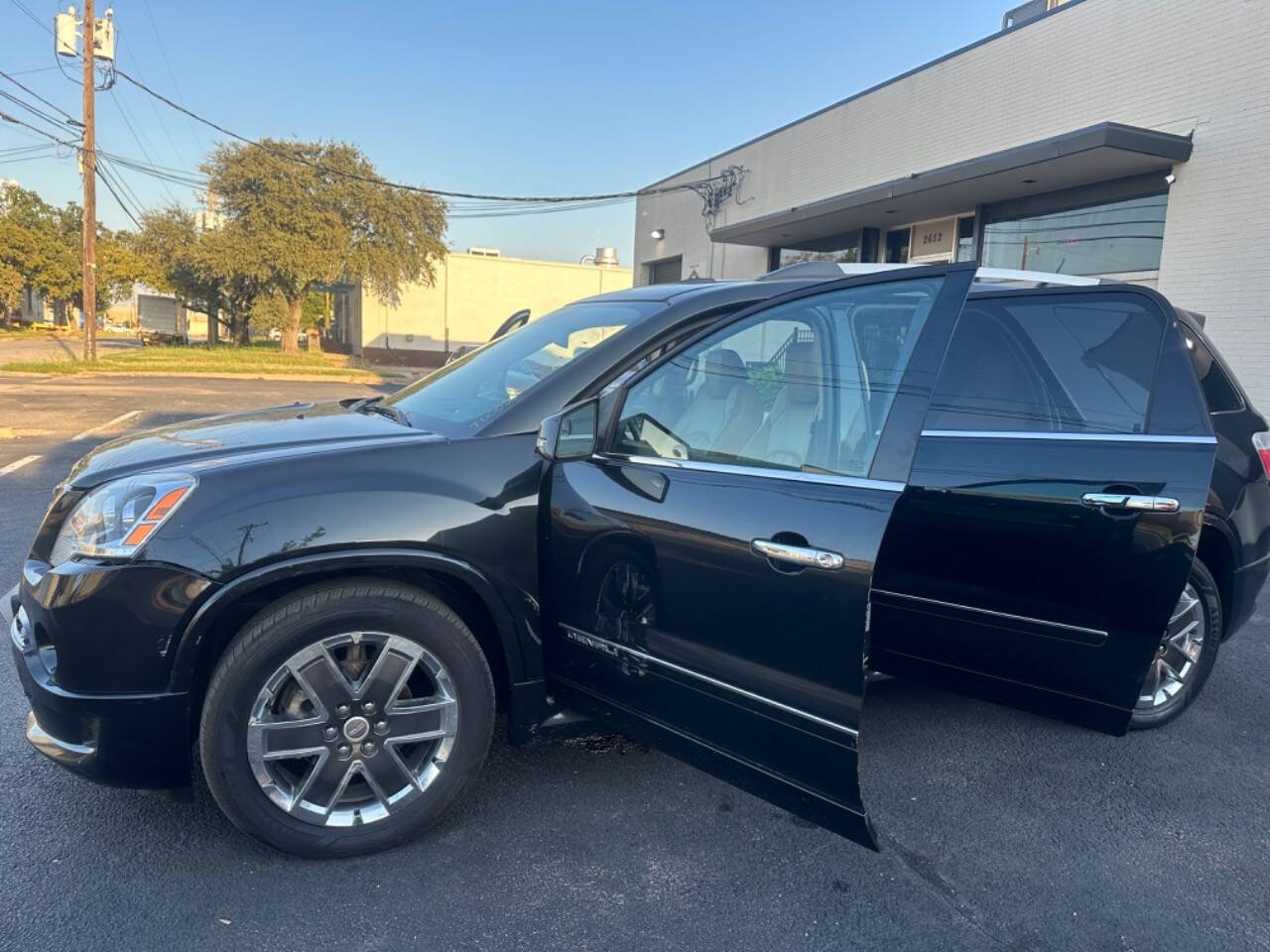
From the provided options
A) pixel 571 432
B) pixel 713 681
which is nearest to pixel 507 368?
pixel 571 432

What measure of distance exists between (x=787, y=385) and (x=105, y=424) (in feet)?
39.6

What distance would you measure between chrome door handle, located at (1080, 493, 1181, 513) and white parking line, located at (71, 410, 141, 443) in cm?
1140

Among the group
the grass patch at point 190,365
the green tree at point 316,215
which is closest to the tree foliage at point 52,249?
the green tree at point 316,215

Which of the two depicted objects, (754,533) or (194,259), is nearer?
(754,533)

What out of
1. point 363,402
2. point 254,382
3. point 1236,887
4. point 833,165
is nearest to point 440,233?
point 254,382

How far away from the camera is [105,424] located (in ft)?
38.3

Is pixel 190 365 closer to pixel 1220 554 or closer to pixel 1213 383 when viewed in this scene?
pixel 1213 383

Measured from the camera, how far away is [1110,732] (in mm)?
2750

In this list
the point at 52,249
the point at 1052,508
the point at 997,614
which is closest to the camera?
the point at 1052,508

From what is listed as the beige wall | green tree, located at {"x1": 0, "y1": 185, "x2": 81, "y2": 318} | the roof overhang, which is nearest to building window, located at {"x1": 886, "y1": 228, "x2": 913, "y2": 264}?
the roof overhang

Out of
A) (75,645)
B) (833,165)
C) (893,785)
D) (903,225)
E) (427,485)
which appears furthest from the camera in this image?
(833,165)

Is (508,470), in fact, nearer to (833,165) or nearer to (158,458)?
(158,458)

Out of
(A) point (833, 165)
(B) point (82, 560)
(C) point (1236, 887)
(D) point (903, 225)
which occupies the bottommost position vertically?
(C) point (1236, 887)

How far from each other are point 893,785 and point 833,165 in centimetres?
1552
